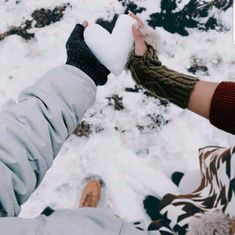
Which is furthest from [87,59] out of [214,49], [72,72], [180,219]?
[214,49]

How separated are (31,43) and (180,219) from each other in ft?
5.80

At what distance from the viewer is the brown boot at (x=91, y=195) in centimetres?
231

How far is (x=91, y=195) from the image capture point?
7.59 feet

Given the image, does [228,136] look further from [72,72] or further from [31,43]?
[31,43]

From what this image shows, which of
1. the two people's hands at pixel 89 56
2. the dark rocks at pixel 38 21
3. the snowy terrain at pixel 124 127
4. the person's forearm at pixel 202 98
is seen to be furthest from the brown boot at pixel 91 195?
the dark rocks at pixel 38 21

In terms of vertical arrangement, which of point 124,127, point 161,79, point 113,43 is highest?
point 113,43

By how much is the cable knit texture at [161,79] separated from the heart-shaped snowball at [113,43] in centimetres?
5

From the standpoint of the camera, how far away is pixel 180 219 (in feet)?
5.60

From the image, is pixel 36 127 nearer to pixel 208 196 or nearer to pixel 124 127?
pixel 208 196

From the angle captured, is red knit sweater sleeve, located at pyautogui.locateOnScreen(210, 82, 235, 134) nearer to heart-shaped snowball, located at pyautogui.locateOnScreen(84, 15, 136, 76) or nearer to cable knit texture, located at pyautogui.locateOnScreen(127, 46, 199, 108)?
cable knit texture, located at pyautogui.locateOnScreen(127, 46, 199, 108)

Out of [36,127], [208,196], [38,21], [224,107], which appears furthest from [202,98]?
[38,21]

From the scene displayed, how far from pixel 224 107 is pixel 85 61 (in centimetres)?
59

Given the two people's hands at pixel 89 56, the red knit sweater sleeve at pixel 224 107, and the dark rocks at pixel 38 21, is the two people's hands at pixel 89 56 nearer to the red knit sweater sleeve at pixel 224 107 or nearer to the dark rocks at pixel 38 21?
the red knit sweater sleeve at pixel 224 107

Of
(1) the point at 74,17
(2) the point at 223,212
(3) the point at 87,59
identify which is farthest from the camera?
(1) the point at 74,17
